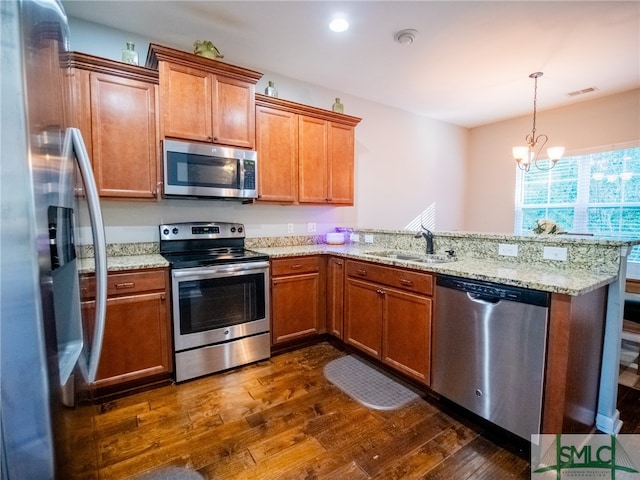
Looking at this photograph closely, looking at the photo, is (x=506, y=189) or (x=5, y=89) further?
(x=506, y=189)

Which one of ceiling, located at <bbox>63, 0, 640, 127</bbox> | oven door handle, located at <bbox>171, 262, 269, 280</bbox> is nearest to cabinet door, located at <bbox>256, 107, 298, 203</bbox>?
ceiling, located at <bbox>63, 0, 640, 127</bbox>

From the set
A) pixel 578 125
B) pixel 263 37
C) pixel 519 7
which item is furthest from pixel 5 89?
pixel 578 125

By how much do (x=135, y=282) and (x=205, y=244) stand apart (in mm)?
796

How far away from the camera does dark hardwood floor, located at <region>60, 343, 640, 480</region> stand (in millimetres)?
1560

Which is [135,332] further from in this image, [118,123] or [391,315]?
[391,315]

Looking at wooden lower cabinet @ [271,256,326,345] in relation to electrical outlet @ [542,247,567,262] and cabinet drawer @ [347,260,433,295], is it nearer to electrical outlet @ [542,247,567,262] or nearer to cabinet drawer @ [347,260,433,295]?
cabinet drawer @ [347,260,433,295]

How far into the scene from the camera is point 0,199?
20.8 inches

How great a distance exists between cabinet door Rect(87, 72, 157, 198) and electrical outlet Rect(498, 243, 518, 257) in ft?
8.64

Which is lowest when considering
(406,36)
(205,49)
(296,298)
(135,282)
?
(296,298)

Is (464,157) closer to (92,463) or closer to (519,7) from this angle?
(519,7)

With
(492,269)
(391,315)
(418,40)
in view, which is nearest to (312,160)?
(418,40)

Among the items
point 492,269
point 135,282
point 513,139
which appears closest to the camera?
point 492,269

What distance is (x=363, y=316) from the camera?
264 cm

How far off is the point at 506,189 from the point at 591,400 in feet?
12.7
